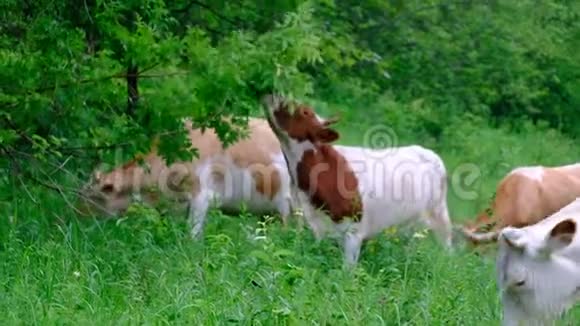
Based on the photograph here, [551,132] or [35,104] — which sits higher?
[35,104]

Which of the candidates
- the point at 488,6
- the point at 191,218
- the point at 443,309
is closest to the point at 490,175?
the point at 488,6

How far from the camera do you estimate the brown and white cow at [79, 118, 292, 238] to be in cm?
1104

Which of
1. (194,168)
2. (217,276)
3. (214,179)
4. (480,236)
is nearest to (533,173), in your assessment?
(480,236)

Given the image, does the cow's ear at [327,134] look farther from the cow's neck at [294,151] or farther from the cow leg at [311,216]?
the cow leg at [311,216]

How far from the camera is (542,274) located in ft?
20.1

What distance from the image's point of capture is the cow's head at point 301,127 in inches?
401

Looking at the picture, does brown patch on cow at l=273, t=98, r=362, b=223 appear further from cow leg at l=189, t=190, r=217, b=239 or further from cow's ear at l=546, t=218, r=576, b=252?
cow's ear at l=546, t=218, r=576, b=252

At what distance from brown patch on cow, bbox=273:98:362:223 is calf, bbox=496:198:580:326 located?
419cm

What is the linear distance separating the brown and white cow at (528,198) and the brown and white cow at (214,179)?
5.74 feet

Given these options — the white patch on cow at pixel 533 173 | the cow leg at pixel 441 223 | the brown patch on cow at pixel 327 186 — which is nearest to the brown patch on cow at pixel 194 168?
the brown patch on cow at pixel 327 186

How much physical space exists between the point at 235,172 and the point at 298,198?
4.65 feet

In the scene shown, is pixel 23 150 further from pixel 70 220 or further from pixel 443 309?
pixel 443 309

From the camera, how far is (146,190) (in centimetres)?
1113

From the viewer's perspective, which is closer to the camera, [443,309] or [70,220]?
[443,309]
